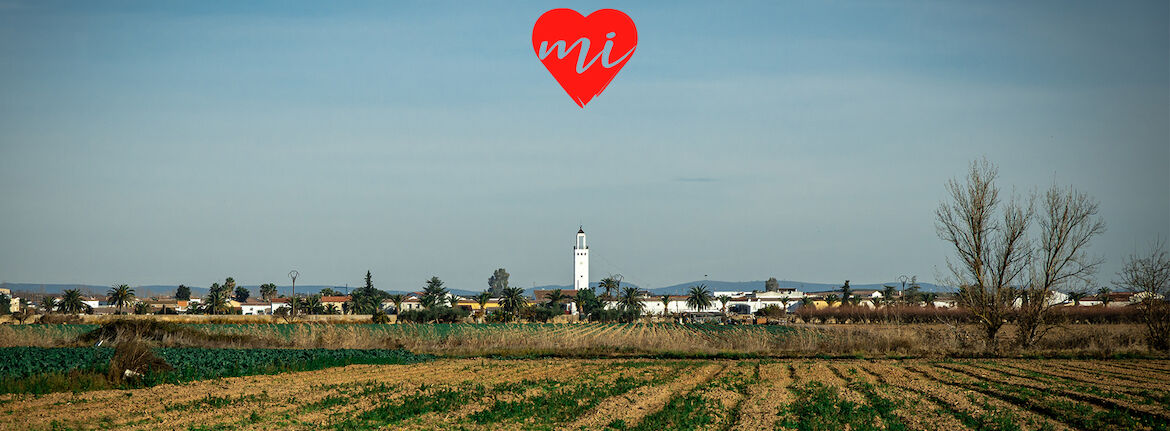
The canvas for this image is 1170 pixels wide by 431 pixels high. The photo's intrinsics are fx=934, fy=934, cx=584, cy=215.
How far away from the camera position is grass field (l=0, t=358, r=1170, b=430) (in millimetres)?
18844

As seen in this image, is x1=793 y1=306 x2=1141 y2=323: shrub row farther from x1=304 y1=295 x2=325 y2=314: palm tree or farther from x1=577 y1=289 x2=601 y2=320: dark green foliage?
x1=304 y1=295 x2=325 y2=314: palm tree

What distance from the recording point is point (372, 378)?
29.8 m

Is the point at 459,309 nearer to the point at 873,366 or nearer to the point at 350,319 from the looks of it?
the point at 350,319

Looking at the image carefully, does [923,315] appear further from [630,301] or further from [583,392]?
[583,392]

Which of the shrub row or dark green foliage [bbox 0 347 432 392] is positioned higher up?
the shrub row

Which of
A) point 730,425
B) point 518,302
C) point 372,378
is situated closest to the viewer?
point 730,425

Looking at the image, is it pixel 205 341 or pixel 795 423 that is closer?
pixel 795 423

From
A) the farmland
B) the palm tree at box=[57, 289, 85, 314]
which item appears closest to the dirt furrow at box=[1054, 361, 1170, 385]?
the farmland

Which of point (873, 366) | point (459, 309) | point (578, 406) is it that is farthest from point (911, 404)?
point (459, 309)

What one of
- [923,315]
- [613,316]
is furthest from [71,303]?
[923,315]

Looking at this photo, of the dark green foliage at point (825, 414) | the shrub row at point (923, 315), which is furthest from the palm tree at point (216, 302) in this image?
Result: the dark green foliage at point (825, 414)

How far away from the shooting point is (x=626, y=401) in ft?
73.6

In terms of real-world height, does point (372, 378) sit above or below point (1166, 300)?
below

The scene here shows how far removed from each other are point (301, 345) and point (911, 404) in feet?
118
